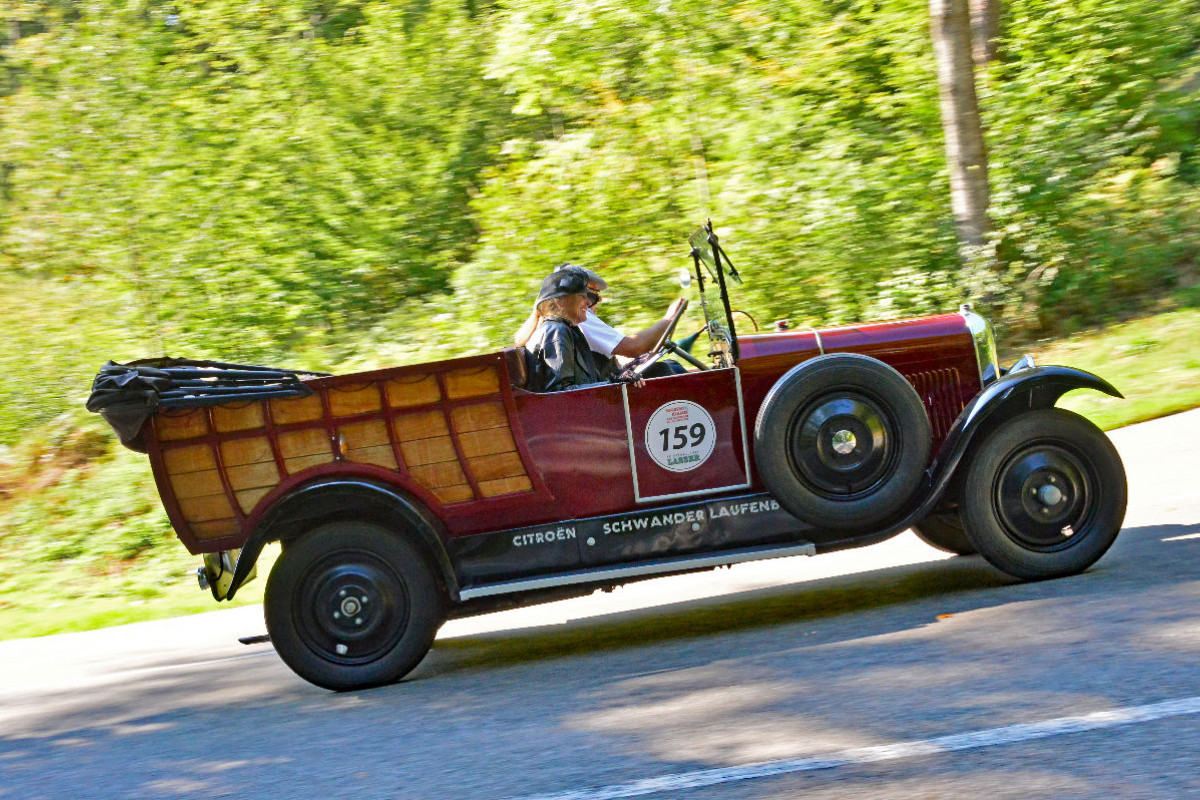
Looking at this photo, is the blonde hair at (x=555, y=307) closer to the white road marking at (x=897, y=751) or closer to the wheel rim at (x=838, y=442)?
the wheel rim at (x=838, y=442)

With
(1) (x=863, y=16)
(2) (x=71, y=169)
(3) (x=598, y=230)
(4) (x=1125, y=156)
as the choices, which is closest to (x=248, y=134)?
(2) (x=71, y=169)

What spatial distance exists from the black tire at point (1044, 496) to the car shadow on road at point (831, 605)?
150 mm

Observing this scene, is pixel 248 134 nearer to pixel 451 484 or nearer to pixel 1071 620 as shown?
pixel 451 484

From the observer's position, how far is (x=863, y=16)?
13812 millimetres

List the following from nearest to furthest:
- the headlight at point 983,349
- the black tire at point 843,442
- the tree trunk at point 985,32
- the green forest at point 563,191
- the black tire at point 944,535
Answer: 1. the black tire at point 843,442
2. the headlight at point 983,349
3. the black tire at point 944,535
4. the green forest at point 563,191
5. the tree trunk at point 985,32

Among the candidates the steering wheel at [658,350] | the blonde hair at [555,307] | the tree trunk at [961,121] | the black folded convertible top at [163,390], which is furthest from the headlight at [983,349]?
the tree trunk at [961,121]

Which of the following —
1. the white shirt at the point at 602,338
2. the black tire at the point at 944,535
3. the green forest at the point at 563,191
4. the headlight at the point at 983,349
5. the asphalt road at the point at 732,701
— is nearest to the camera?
the asphalt road at the point at 732,701

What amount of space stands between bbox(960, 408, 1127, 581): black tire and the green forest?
6247 mm

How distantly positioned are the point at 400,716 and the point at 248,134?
11.6 metres

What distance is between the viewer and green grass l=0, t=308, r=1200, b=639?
391 inches

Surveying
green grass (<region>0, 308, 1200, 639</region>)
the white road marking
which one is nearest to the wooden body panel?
the white road marking

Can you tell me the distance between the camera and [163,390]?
5.79m

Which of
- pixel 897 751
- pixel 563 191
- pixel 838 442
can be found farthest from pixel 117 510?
pixel 897 751

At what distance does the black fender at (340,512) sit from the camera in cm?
583
